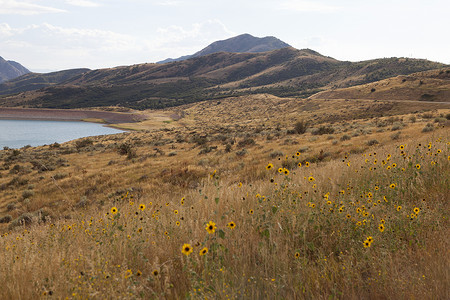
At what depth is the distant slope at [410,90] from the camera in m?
53.5

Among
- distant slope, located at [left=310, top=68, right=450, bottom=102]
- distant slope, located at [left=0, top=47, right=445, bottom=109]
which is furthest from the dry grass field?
distant slope, located at [left=0, top=47, right=445, bottom=109]

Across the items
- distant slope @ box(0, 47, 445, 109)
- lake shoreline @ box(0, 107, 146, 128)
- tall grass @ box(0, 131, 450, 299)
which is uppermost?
distant slope @ box(0, 47, 445, 109)

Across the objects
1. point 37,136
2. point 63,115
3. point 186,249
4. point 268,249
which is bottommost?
point 37,136

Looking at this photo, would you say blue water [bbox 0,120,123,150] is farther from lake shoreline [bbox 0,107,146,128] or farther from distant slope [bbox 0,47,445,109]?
distant slope [bbox 0,47,445,109]

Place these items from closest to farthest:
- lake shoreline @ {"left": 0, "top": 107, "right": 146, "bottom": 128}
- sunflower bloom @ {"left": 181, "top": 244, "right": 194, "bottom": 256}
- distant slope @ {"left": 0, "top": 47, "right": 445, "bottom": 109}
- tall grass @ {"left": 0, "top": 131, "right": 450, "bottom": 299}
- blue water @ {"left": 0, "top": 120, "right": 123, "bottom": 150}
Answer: sunflower bloom @ {"left": 181, "top": 244, "right": 194, "bottom": 256} → tall grass @ {"left": 0, "top": 131, "right": 450, "bottom": 299} → blue water @ {"left": 0, "top": 120, "right": 123, "bottom": 150} → lake shoreline @ {"left": 0, "top": 107, "right": 146, "bottom": 128} → distant slope @ {"left": 0, "top": 47, "right": 445, "bottom": 109}

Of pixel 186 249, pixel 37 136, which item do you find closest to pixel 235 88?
pixel 37 136

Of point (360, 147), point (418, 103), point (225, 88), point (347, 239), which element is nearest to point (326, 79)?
point (225, 88)

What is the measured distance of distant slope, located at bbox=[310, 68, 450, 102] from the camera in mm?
53469

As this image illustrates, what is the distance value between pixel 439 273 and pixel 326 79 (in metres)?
155

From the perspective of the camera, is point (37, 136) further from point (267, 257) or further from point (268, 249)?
point (267, 257)

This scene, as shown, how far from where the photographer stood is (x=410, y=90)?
58.1 m

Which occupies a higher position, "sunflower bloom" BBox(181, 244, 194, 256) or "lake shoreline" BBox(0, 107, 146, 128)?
"lake shoreline" BBox(0, 107, 146, 128)

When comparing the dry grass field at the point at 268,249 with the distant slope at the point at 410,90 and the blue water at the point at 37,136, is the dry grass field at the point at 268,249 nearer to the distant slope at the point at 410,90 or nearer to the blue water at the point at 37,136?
the distant slope at the point at 410,90

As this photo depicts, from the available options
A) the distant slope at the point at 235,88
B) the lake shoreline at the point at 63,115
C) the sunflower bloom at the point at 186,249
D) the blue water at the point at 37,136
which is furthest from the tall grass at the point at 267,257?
the distant slope at the point at 235,88
